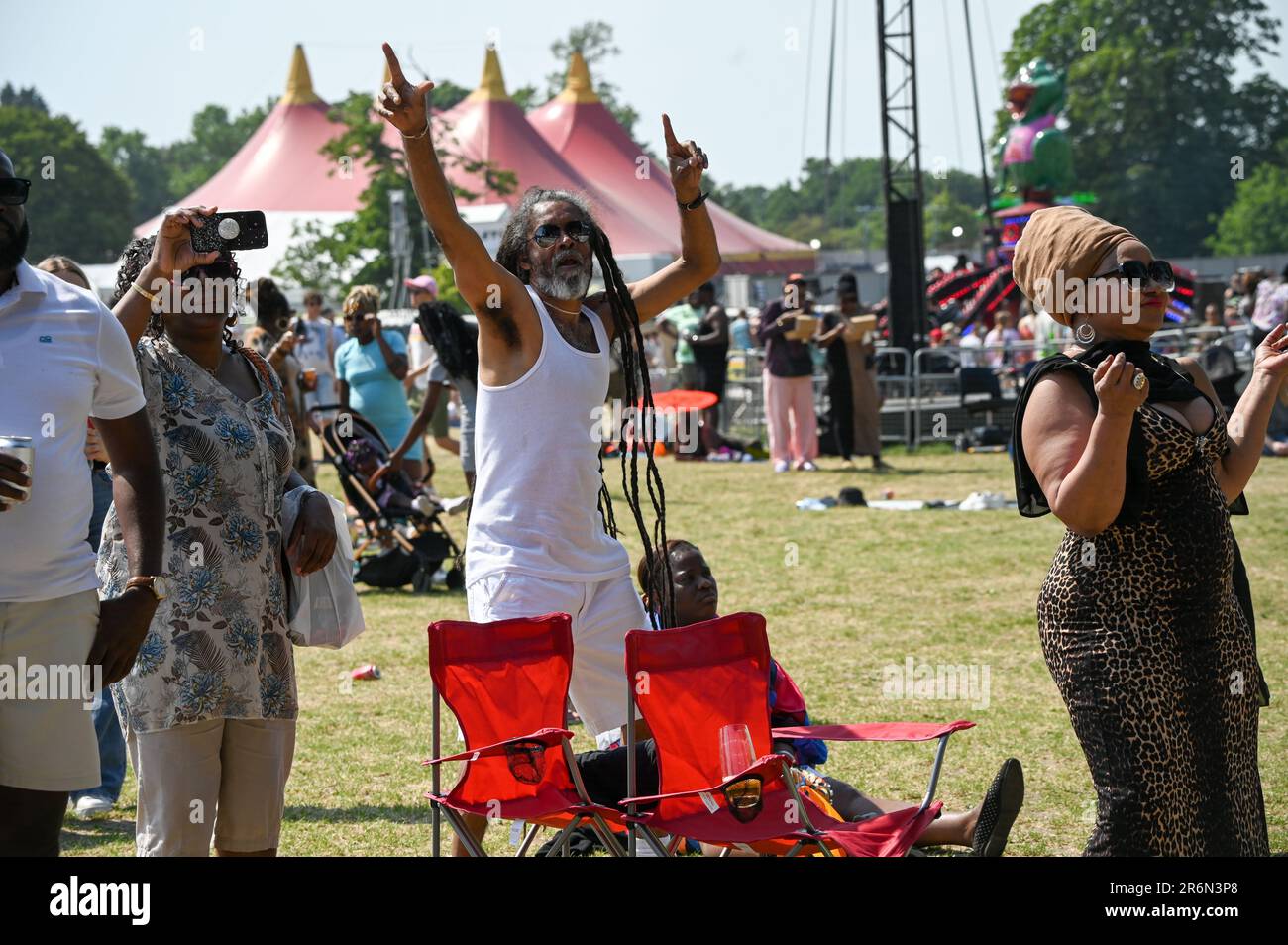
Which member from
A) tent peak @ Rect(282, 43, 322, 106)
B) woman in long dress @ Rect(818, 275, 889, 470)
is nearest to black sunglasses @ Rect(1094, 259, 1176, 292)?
woman in long dress @ Rect(818, 275, 889, 470)

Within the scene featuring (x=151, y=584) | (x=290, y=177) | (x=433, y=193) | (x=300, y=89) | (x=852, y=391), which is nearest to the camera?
(x=151, y=584)

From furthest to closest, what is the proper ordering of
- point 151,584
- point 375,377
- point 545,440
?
point 375,377 → point 545,440 → point 151,584

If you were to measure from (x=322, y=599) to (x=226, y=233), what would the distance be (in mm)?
931

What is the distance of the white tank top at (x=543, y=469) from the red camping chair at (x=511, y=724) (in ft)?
0.65

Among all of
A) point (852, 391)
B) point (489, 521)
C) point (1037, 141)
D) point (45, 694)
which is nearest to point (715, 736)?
point (489, 521)

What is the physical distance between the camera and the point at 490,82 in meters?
33.8

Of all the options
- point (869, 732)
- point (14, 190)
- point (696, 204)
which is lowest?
point (869, 732)

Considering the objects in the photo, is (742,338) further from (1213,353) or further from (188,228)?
(188,228)

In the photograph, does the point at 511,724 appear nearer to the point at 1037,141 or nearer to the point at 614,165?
the point at 1037,141

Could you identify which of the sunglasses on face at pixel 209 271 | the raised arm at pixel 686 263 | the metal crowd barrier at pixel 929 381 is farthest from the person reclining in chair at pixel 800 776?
the metal crowd barrier at pixel 929 381

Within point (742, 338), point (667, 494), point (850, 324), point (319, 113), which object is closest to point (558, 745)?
point (667, 494)

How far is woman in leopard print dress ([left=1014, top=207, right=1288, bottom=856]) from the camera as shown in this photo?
11.1 ft
